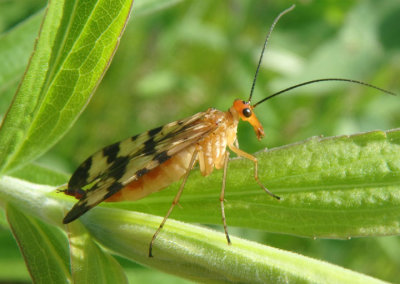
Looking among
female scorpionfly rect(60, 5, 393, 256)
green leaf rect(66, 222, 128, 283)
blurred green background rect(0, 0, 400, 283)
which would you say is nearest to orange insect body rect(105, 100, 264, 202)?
female scorpionfly rect(60, 5, 393, 256)

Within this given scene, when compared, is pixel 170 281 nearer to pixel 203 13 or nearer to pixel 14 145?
pixel 14 145

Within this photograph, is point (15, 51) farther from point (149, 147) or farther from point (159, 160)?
point (159, 160)

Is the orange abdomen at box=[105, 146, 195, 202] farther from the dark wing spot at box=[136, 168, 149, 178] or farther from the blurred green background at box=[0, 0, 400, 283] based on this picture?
the blurred green background at box=[0, 0, 400, 283]

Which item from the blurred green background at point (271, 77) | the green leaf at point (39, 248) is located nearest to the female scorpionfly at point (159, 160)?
the green leaf at point (39, 248)

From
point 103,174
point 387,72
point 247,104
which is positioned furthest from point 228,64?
point 103,174

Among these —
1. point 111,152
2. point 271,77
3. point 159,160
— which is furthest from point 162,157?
point 271,77
